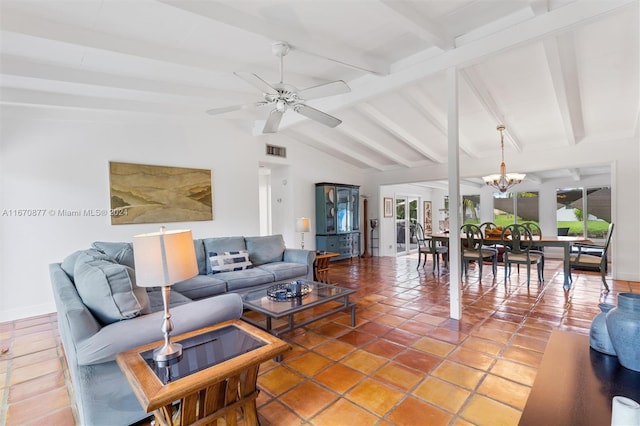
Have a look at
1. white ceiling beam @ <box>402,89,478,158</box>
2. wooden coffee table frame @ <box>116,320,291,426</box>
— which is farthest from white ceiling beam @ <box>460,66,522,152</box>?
wooden coffee table frame @ <box>116,320,291,426</box>

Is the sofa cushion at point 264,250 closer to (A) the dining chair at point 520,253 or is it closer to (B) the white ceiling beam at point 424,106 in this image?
(B) the white ceiling beam at point 424,106

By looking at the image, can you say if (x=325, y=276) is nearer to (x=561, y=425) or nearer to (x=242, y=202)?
(x=242, y=202)

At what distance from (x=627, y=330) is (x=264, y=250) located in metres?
4.21

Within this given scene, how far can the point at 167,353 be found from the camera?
1579 millimetres

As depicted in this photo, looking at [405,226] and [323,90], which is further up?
[323,90]

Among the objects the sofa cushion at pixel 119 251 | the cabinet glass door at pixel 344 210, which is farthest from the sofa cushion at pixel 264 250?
the cabinet glass door at pixel 344 210

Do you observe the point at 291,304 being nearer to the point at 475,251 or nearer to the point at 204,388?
the point at 204,388

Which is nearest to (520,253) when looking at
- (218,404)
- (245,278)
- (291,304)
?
(291,304)

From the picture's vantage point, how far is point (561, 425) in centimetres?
89

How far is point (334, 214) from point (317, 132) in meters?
2.03

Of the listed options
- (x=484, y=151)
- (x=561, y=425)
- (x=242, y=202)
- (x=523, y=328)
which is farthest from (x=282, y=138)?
(x=561, y=425)

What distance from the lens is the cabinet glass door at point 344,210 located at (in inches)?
286

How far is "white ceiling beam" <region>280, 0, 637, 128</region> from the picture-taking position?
2.53 meters

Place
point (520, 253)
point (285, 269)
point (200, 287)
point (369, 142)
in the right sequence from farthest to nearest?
point (369, 142), point (520, 253), point (285, 269), point (200, 287)
